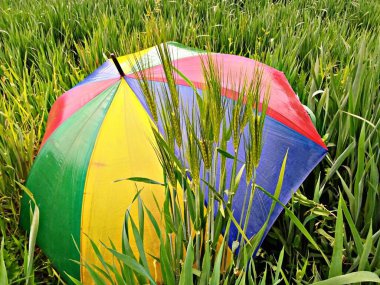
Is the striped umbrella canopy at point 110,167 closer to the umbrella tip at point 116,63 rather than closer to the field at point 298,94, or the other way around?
the umbrella tip at point 116,63

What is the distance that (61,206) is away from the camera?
118 cm

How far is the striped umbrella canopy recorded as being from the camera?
1138mm

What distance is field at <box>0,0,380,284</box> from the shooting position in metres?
1.19

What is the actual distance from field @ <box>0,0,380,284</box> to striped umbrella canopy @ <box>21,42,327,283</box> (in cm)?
11

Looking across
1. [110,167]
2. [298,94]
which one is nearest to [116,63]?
[110,167]

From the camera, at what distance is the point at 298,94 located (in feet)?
5.99

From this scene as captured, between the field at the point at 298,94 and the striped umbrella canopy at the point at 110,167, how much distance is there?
114 millimetres

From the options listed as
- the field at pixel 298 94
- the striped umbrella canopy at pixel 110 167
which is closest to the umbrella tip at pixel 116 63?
the striped umbrella canopy at pixel 110 167

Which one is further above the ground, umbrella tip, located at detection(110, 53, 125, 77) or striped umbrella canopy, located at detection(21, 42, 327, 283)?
umbrella tip, located at detection(110, 53, 125, 77)

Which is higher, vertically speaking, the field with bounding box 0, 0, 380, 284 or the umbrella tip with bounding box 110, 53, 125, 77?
the umbrella tip with bounding box 110, 53, 125, 77

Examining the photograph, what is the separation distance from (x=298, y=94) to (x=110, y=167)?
994 millimetres

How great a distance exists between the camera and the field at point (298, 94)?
119 centimetres

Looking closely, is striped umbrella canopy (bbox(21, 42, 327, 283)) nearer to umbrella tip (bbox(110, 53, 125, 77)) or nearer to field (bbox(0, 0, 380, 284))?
umbrella tip (bbox(110, 53, 125, 77))

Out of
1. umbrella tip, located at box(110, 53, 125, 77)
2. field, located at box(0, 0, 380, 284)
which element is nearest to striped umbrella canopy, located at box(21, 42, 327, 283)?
umbrella tip, located at box(110, 53, 125, 77)
